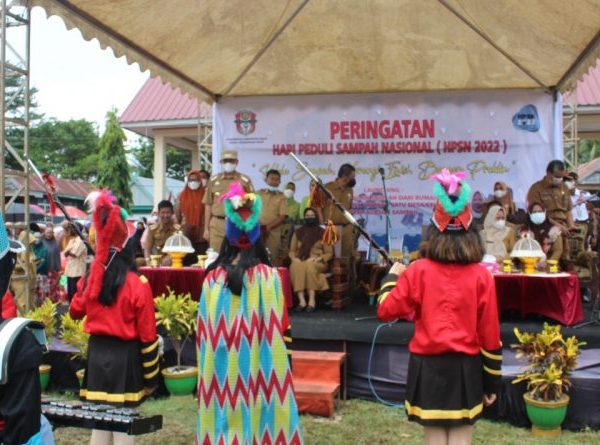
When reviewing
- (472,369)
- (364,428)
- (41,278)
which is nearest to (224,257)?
(472,369)

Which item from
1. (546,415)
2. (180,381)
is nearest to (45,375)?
(180,381)

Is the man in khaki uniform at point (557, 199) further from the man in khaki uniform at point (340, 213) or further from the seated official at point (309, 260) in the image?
the seated official at point (309, 260)

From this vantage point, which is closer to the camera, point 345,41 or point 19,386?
point 19,386

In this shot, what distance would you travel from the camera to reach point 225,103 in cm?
1053

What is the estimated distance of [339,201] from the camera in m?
9.16

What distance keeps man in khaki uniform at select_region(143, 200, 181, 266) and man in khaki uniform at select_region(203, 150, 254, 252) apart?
1.62 feet

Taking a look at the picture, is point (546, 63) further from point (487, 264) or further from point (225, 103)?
point (225, 103)

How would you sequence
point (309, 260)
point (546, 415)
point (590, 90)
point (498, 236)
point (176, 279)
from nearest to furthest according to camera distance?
point (546, 415) < point (176, 279) < point (309, 260) < point (498, 236) < point (590, 90)

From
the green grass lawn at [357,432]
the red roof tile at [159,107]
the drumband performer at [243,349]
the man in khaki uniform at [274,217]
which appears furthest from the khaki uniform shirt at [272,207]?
the red roof tile at [159,107]

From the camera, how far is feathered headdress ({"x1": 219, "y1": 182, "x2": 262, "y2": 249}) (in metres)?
3.54

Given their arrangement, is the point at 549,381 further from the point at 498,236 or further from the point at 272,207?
the point at 272,207

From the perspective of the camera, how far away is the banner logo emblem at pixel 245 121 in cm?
1053

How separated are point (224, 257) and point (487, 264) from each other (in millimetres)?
4152

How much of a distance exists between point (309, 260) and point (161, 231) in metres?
2.43
